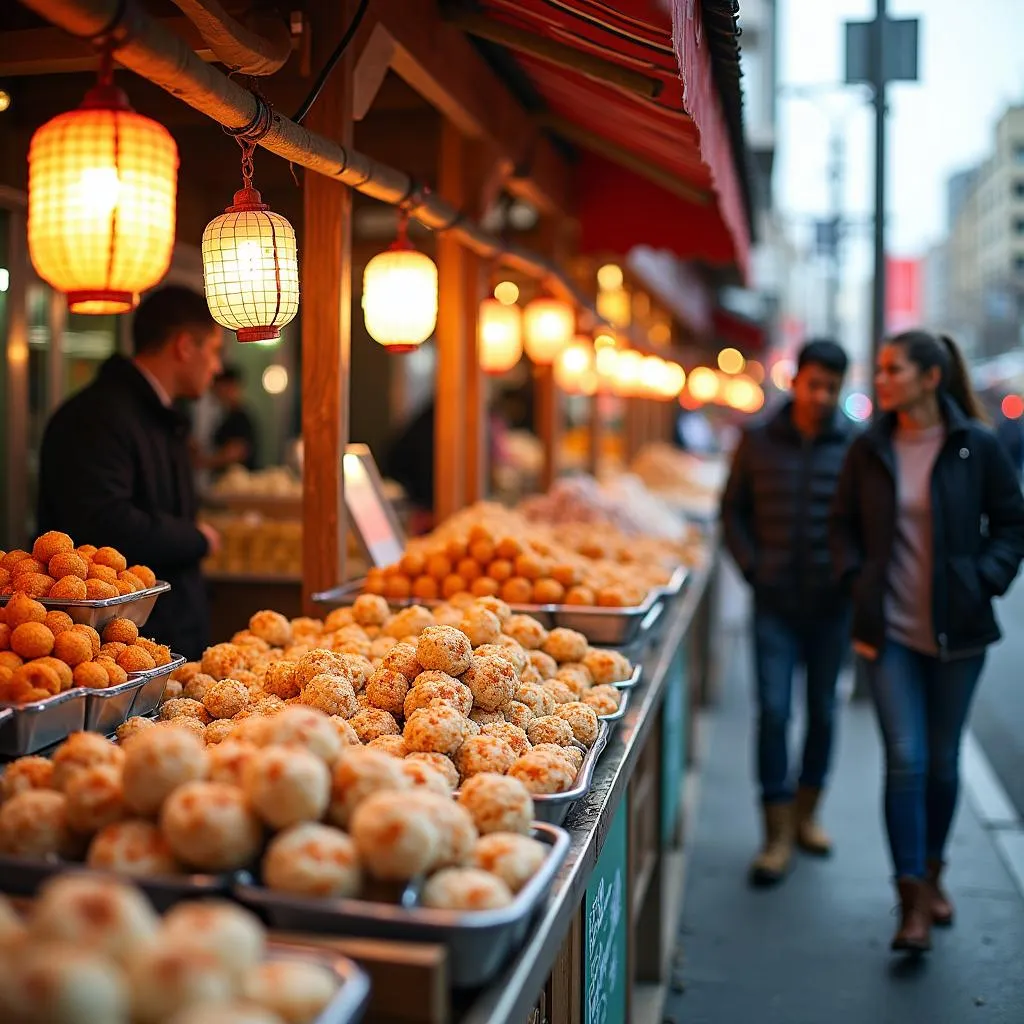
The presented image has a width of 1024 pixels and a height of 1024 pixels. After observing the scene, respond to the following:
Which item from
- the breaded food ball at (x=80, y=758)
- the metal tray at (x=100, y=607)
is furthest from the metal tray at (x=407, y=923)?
the metal tray at (x=100, y=607)

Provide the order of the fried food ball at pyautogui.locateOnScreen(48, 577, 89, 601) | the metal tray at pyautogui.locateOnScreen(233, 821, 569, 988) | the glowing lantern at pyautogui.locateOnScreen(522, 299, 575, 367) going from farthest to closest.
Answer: the glowing lantern at pyautogui.locateOnScreen(522, 299, 575, 367) < the fried food ball at pyautogui.locateOnScreen(48, 577, 89, 601) < the metal tray at pyautogui.locateOnScreen(233, 821, 569, 988)

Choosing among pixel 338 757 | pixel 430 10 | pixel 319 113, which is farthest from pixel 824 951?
pixel 430 10

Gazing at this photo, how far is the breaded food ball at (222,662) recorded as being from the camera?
9.71ft

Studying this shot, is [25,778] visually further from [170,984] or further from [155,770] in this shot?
[170,984]

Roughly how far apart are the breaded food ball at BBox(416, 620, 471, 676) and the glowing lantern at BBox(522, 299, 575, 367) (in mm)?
5054

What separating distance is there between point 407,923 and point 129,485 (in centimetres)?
274

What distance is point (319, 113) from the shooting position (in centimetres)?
386

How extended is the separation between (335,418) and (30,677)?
193 cm

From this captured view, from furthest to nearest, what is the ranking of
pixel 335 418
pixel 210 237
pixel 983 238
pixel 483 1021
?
1. pixel 983 238
2. pixel 335 418
3. pixel 210 237
4. pixel 483 1021

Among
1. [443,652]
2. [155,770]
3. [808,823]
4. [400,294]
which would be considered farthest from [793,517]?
[155,770]

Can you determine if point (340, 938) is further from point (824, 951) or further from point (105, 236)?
point (824, 951)

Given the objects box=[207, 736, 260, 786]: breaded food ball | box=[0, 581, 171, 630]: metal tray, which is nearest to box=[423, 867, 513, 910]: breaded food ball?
box=[207, 736, 260, 786]: breaded food ball

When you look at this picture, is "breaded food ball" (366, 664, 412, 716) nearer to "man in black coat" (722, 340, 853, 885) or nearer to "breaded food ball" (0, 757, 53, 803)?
"breaded food ball" (0, 757, 53, 803)

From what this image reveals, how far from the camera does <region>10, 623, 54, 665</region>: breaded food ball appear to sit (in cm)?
247
